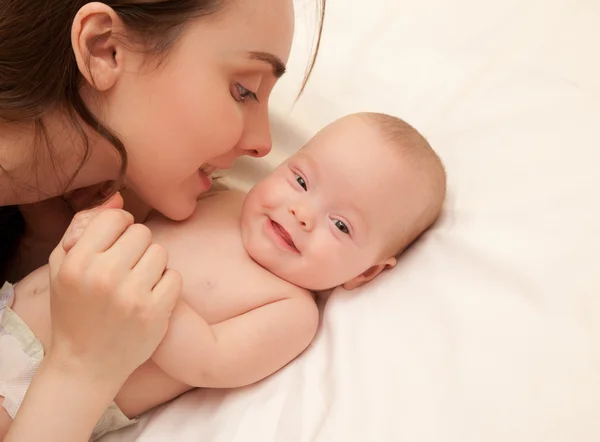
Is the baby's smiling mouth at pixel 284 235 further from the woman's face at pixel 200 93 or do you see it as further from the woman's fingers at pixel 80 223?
the woman's fingers at pixel 80 223

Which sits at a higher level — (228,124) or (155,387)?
(228,124)

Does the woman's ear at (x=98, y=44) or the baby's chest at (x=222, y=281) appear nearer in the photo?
the woman's ear at (x=98, y=44)

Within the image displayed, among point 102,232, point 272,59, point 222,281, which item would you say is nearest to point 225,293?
point 222,281

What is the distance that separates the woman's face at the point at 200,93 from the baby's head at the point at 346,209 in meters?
0.13

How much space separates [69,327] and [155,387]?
207 millimetres

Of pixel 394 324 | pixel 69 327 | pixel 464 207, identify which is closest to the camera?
pixel 69 327

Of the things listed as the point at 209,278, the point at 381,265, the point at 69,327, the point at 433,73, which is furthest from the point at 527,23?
the point at 69,327

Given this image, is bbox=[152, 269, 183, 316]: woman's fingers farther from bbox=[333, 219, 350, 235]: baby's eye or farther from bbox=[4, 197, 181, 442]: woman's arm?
bbox=[333, 219, 350, 235]: baby's eye

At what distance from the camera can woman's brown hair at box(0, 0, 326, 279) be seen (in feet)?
2.81

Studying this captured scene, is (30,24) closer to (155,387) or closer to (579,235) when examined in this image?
(155,387)

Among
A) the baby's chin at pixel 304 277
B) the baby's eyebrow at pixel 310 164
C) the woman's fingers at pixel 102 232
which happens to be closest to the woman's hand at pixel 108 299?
the woman's fingers at pixel 102 232

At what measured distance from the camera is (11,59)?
886 mm

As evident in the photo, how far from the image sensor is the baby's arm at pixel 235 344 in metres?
0.91

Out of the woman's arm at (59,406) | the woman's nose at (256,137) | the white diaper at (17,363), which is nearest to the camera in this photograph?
the woman's arm at (59,406)
